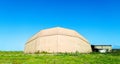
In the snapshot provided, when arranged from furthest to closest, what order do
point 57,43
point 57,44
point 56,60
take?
point 57,43 → point 57,44 → point 56,60

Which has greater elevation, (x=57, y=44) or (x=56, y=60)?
(x=57, y=44)

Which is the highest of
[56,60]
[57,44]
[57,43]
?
[57,43]

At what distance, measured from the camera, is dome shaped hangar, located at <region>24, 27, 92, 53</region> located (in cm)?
5741

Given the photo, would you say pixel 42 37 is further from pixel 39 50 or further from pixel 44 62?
pixel 44 62

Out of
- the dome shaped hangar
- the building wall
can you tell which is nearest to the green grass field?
the building wall

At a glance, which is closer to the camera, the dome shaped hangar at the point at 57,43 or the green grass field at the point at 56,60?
the green grass field at the point at 56,60

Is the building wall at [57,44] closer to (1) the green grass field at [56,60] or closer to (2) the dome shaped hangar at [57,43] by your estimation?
(2) the dome shaped hangar at [57,43]

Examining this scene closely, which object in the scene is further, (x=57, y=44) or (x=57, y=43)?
(x=57, y=43)

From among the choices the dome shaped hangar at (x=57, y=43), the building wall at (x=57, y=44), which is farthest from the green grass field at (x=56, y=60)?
the dome shaped hangar at (x=57, y=43)

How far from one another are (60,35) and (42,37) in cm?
493

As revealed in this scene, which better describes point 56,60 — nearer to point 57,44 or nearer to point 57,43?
point 57,44

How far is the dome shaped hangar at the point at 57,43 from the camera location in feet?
188

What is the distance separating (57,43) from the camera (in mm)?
58188

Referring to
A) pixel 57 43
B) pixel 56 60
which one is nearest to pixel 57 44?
pixel 57 43
